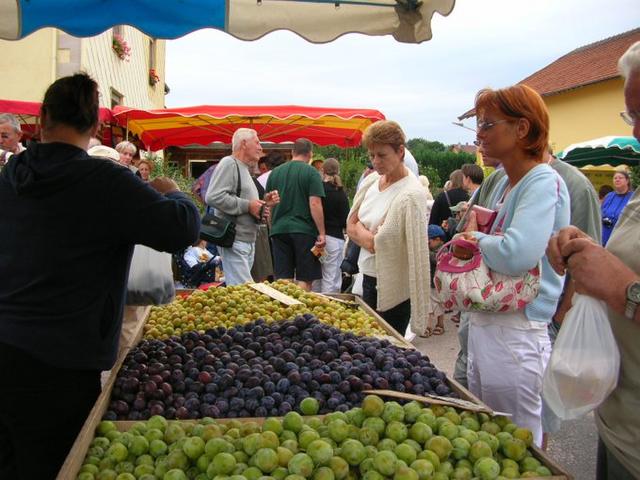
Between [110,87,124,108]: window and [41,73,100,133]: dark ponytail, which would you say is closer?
[41,73,100,133]: dark ponytail

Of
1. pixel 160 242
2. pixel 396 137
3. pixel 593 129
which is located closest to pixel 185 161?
pixel 593 129

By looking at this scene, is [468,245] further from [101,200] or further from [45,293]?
Answer: [45,293]

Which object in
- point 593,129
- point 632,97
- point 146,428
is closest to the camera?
point 632,97

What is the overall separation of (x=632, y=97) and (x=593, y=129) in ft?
63.5

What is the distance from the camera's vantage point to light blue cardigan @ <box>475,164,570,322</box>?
194 centimetres

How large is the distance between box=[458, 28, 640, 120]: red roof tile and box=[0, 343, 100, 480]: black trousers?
1894 cm

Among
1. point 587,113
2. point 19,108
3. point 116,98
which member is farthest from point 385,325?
point 587,113

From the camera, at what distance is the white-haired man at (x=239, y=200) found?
489 cm

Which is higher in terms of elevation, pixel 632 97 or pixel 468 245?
pixel 632 97

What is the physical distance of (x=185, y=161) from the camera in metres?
17.0

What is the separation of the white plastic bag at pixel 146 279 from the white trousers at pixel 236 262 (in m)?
2.41

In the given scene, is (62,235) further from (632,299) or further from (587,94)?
(587,94)

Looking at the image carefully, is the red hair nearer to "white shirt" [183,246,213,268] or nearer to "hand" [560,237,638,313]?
"hand" [560,237,638,313]

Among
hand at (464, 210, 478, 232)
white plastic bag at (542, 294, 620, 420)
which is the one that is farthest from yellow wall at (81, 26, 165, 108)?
white plastic bag at (542, 294, 620, 420)
